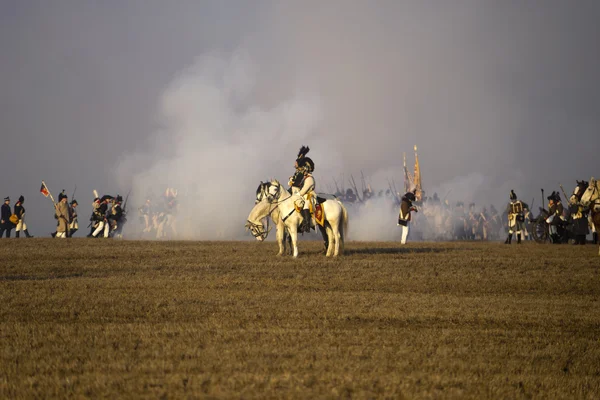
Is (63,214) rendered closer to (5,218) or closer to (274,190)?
(5,218)

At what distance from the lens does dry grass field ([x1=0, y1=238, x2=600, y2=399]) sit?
7.47 m

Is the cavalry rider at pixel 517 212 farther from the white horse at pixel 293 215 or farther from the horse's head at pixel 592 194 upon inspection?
the white horse at pixel 293 215

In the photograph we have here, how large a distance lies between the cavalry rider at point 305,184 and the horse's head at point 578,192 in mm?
10357

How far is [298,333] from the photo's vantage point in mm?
10062

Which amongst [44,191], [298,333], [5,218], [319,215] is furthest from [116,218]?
[298,333]

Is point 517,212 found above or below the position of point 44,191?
below

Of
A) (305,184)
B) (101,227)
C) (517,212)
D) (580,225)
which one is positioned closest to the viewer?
(305,184)

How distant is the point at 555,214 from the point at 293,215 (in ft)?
62.4

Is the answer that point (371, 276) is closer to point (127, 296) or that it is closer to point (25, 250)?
point (127, 296)

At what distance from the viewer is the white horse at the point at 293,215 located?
2339 cm

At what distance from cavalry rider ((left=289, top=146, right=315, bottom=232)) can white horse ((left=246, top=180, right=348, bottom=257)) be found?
0.17 m

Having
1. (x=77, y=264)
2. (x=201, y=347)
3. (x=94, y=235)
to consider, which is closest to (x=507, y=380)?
(x=201, y=347)

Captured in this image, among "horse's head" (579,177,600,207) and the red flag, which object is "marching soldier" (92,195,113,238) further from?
"horse's head" (579,177,600,207)

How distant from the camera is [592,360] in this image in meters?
8.96
